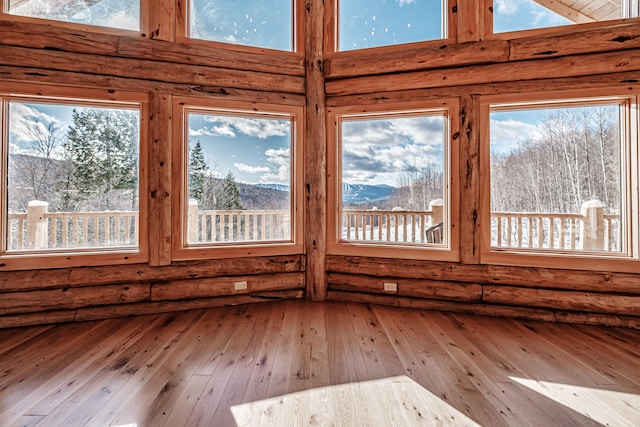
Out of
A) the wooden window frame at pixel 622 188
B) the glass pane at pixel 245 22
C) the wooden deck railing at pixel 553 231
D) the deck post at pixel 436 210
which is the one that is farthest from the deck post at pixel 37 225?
the wooden deck railing at pixel 553 231

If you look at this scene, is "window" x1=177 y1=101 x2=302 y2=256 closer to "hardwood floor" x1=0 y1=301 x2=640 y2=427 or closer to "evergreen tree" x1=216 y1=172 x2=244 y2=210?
"evergreen tree" x1=216 y1=172 x2=244 y2=210

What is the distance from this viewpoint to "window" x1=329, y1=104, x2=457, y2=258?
3354 mm

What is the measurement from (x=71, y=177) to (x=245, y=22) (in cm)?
255

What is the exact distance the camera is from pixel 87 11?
3049mm

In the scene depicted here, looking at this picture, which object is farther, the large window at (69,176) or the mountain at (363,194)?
the mountain at (363,194)

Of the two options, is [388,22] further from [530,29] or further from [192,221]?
[192,221]

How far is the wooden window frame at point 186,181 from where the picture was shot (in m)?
3.20

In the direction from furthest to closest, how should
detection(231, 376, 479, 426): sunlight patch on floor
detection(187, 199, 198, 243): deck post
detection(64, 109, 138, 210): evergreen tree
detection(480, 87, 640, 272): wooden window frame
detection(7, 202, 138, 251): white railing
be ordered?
1. detection(187, 199, 198, 243): deck post
2. detection(64, 109, 138, 210): evergreen tree
3. detection(7, 202, 138, 251): white railing
4. detection(480, 87, 640, 272): wooden window frame
5. detection(231, 376, 479, 426): sunlight patch on floor

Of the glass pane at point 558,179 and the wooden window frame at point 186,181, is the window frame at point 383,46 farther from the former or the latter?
the glass pane at point 558,179

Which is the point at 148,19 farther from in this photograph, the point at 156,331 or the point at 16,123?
the point at 156,331

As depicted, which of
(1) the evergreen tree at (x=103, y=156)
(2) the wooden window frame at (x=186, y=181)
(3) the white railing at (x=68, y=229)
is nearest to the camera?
(3) the white railing at (x=68, y=229)

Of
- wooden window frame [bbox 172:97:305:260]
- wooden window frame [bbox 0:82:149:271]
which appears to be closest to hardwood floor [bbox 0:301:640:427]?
wooden window frame [bbox 0:82:149:271]

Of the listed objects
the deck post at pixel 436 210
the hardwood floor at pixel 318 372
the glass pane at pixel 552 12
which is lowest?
the hardwood floor at pixel 318 372

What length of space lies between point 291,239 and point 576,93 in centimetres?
330
